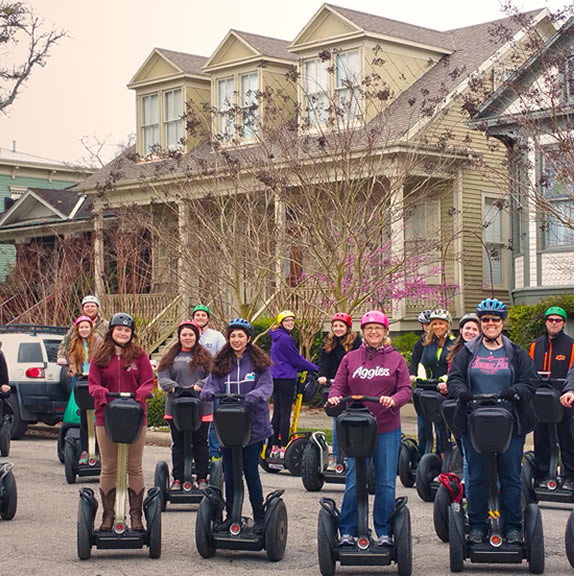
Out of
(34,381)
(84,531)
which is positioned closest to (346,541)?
(84,531)

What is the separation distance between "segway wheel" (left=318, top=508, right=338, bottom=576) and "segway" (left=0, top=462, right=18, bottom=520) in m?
3.70

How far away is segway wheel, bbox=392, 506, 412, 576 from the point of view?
8188 millimetres

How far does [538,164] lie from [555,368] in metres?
11.1

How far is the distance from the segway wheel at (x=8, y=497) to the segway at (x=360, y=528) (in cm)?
372

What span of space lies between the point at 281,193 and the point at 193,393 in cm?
920

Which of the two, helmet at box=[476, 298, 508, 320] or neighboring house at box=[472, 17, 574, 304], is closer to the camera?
helmet at box=[476, 298, 508, 320]

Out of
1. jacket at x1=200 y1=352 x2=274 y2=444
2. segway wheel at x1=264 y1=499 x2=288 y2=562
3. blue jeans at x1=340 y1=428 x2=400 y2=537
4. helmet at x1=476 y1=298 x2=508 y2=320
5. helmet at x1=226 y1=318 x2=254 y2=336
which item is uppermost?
helmet at x1=476 y1=298 x2=508 y2=320

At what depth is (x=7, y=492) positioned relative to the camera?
10.7 m

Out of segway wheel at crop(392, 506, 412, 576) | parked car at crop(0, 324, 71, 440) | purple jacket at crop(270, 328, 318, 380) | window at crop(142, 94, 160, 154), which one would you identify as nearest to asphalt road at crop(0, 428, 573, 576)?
segway wheel at crop(392, 506, 412, 576)

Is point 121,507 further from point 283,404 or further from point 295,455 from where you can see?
point 283,404

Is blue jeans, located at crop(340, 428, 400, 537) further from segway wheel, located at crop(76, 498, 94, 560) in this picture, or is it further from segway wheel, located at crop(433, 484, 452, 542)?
segway wheel, located at crop(76, 498, 94, 560)

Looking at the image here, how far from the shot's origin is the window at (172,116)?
3169cm

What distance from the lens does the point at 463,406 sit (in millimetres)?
8461

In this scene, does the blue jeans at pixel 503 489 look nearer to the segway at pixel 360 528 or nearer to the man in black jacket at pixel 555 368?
the segway at pixel 360 528
